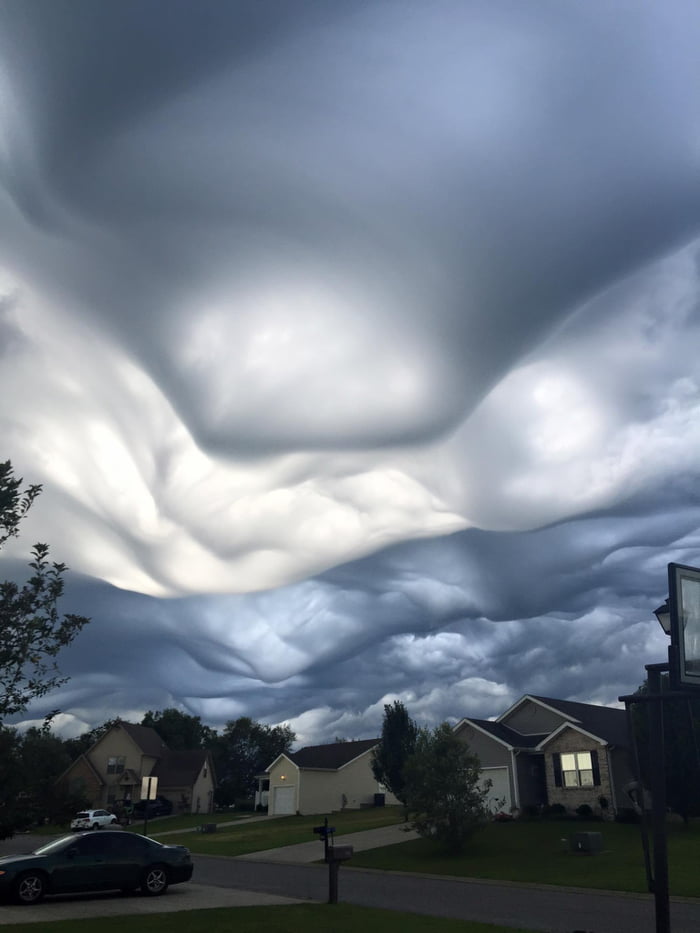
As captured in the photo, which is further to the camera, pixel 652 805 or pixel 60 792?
pixel 652 805

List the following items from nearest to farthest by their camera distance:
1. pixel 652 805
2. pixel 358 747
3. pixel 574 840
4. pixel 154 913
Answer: pixel 652 805 → pixel 154 913 → pixel 574 840 → pixel 358 747

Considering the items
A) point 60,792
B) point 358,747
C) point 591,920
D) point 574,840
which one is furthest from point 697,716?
point 358,747

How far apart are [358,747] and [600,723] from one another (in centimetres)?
2874

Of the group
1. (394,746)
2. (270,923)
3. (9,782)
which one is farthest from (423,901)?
(394,746)

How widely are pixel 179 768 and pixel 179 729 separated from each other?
39178mm

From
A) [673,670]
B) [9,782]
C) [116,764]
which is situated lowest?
[116,764]

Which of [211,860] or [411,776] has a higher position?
[411,776]

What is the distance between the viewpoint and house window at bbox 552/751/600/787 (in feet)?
141

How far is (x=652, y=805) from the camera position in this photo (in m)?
10.3

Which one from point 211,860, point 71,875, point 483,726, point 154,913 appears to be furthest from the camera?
point 483,726

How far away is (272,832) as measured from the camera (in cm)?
4881

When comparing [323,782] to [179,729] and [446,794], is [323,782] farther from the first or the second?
[179,729]

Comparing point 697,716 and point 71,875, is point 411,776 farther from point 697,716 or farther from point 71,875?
point 71,875

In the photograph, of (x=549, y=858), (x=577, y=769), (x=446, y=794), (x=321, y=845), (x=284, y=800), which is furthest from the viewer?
(x=284, y=800)
